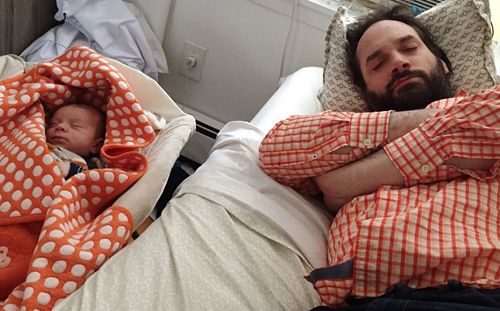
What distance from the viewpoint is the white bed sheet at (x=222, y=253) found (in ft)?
2.82

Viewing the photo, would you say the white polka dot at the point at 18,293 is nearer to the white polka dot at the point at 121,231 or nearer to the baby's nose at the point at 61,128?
the white polka dot at the point at 121,231

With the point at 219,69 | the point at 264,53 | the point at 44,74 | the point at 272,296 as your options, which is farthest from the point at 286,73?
the point at 272,296

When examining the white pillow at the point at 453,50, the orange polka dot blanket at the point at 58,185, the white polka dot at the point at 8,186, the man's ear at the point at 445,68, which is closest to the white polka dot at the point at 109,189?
the orange polka dot blanket at the point at 58,185

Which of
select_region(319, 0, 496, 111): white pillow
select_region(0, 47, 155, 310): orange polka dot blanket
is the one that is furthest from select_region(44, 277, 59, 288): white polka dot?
select_region(319, 0, 496, 111): white pillow

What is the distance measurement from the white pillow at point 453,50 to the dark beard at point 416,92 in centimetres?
11

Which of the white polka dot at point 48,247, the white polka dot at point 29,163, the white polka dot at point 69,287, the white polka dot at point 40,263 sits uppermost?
the white polka dot at point 48,247

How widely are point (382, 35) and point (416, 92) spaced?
0.20 meters

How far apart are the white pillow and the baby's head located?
67cm

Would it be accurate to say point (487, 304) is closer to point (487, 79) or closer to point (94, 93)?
point (487, 79)

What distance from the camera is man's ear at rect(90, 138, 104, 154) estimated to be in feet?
4.46

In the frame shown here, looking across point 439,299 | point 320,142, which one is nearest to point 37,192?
point 320,142

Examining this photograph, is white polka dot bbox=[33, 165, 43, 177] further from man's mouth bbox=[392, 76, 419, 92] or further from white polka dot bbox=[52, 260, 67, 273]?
man's mouth bbox=[392, 76, 419, 92]

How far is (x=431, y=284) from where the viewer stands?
0.88m

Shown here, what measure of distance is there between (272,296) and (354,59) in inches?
33.0
